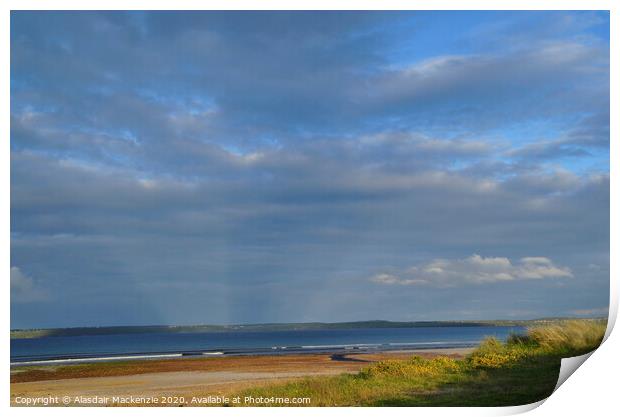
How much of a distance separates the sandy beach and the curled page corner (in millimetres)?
3004

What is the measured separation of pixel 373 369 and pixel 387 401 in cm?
170

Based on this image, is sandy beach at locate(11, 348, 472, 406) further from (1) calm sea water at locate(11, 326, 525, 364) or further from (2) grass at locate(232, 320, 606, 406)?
(1) calm sea water at locate(11, 326, 525, 364)

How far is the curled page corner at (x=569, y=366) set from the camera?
11.2m

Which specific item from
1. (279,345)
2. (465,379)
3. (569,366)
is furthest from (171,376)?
(279,345)

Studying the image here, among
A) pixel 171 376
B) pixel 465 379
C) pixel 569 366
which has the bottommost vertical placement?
pixel 465 379

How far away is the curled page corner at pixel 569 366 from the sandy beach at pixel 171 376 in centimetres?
300

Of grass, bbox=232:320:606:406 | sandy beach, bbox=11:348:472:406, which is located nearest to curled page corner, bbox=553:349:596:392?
grass, bbox=232:320:606:406

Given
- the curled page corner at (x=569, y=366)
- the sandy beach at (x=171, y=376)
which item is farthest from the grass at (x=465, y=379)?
the sandy beach at (x=171, y=376)

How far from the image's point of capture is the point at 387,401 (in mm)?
11273

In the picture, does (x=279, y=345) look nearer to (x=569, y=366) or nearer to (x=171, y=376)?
(x=171, y=376)

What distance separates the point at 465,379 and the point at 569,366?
1914 millimetres

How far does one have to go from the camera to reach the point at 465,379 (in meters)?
12.4

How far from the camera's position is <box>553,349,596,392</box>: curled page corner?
11.2m
